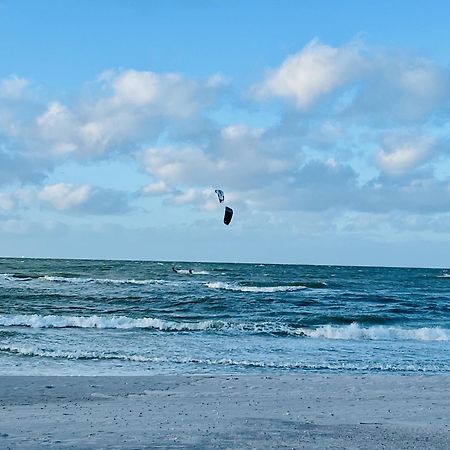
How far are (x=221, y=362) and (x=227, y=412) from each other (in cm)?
490

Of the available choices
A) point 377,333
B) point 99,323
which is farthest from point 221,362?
point 99,323

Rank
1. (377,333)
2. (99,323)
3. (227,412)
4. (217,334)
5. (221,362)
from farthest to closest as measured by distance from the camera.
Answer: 1. (99,323)
2. (377,333)
3. (217,334)
4. (221,362)
5. (227,412)

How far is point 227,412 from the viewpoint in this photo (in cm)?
902

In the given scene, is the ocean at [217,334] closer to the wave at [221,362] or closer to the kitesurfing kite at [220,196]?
the wave at [221,362]

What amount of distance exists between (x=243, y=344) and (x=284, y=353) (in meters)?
1.76

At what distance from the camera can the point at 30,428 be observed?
7770 millimetres

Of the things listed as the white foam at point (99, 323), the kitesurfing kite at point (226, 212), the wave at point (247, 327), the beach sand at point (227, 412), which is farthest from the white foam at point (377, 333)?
the kitesurfing kite at point (226, 212)

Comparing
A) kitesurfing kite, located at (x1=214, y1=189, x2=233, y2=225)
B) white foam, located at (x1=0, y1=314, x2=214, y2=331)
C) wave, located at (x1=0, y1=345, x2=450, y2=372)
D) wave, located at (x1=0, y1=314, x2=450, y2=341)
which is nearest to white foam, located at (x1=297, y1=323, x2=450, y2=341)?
wave, located at (x1=0, y1=314, x2=450, y2=341)

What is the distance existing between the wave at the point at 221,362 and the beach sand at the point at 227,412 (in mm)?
1147

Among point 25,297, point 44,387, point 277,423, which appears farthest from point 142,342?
point 25,297

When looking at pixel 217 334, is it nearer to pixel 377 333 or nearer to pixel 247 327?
pixel 247 327

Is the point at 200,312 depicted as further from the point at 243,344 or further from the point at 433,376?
the point at 433,376

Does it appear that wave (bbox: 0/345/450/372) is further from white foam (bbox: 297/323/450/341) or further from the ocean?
white foam (bbox: 297/323/450/341)

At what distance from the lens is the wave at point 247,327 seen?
20.1 meters
